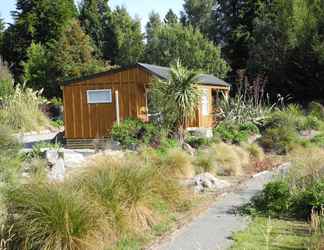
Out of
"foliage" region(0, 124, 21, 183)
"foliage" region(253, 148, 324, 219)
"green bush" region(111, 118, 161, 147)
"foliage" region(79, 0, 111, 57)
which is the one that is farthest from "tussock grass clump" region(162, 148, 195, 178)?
"foliage" region(79, 0, 111, 57)

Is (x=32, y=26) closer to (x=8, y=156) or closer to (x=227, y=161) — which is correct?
(x=227, y=161)

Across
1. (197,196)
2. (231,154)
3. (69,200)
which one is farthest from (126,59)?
(69,200)

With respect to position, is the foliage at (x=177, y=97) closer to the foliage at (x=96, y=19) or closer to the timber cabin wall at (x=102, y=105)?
the timber cabin wall at (x=102, y=105)

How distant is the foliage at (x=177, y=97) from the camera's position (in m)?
13.2

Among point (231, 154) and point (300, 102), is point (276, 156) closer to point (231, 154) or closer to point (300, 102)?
point (231, 154)

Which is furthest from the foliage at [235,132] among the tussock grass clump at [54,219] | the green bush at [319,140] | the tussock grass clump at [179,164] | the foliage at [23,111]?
the foliage at [23,111]

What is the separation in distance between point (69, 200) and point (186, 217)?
202cm

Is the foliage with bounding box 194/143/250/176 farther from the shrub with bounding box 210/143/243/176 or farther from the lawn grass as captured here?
the lawn grass

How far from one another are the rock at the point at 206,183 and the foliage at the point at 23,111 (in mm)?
13650

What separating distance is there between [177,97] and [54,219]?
9.25m

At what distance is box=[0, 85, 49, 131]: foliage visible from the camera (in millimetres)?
20312

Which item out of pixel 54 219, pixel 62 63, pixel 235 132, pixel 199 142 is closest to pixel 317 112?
pixel 235 132

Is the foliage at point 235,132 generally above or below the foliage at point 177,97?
below

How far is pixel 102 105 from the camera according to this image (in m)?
15.9
